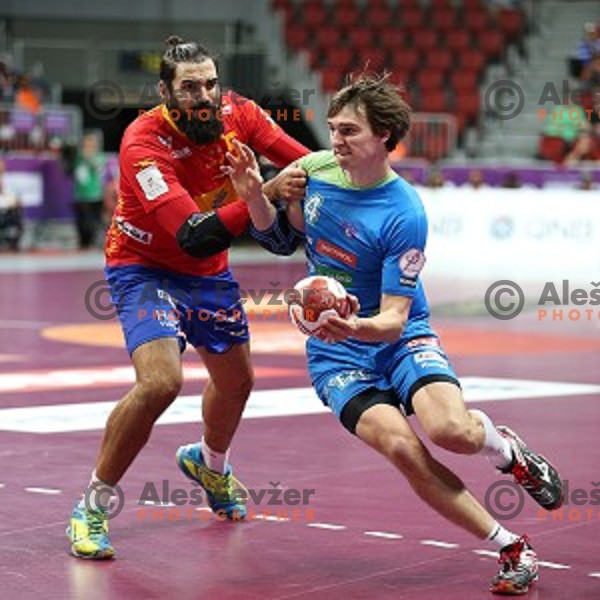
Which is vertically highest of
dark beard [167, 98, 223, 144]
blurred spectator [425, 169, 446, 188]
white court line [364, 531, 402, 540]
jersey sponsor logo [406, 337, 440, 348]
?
dark beard [167, 98, 223, 144]

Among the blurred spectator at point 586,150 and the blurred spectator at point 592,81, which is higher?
the blurred spectator at point 592,81

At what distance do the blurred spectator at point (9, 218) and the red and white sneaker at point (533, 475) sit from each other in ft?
64.0

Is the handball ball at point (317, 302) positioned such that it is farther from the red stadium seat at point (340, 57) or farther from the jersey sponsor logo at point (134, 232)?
the red stadium seat at point (340, 57)

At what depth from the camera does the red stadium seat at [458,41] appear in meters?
32.0

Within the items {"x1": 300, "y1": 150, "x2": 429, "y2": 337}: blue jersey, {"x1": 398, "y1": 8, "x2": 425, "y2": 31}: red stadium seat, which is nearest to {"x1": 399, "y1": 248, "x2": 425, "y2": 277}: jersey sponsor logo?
{"x1": 300, "y1": 150, "x2": 429, "y2": 337}: blue jersey

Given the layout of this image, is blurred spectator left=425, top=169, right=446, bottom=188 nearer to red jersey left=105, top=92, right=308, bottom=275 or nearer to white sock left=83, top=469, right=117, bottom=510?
red jersey left=105, top=92, right=308, bottom=275

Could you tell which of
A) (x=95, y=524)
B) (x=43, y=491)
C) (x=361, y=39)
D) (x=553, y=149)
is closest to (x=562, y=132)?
(x=553, y=149)

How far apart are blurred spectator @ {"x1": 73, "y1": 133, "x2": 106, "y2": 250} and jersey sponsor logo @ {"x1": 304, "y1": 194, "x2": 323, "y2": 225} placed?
793 inches

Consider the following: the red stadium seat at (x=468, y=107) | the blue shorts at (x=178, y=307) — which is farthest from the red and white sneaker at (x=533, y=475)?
the red stadium seat at (x=468, y=107)

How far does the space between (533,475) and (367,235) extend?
47.3 inches

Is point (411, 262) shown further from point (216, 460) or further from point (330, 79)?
point (330, 79)

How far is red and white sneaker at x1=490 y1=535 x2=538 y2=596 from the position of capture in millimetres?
6707

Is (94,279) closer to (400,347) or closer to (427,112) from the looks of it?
(427,112)

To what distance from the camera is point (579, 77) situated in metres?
28.5
